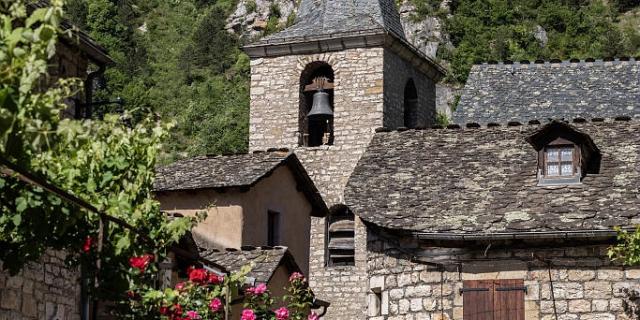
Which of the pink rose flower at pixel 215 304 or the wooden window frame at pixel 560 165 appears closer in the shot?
the pink rose flower at pixel 215 304

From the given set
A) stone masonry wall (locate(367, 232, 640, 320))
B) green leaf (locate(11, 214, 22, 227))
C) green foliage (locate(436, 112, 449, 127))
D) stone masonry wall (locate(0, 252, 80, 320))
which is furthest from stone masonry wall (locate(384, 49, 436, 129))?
green foliage (locate(436, 112, 449, 127))

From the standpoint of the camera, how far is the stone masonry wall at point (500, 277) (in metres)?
16.6

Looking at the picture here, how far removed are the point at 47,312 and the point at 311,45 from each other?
53.5 feet

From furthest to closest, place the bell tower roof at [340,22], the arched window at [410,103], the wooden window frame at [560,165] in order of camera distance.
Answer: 1. the arched window at [410,103]
2. the bell tower roof at [340,22]
3. the wooden window frame at [560,165]

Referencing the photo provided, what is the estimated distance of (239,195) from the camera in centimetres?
2109

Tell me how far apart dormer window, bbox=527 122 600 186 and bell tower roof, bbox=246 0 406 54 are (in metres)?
10.4

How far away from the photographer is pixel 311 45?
28.7m

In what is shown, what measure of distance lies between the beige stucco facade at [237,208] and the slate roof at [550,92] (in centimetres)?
418

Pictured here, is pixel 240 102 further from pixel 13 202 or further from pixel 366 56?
pixel 13 202

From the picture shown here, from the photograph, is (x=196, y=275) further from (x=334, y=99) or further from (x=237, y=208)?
(x=334, y=99)

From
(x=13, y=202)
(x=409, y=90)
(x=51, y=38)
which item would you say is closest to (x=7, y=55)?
(x=51, y=38)

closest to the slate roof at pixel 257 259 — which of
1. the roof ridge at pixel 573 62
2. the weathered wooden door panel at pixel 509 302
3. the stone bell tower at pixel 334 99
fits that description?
the weathered wooden door panel at pixel 509 302

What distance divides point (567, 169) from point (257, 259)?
4.30m

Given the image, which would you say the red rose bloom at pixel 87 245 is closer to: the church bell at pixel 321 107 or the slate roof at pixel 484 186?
the slate roof at pixel 484 186
